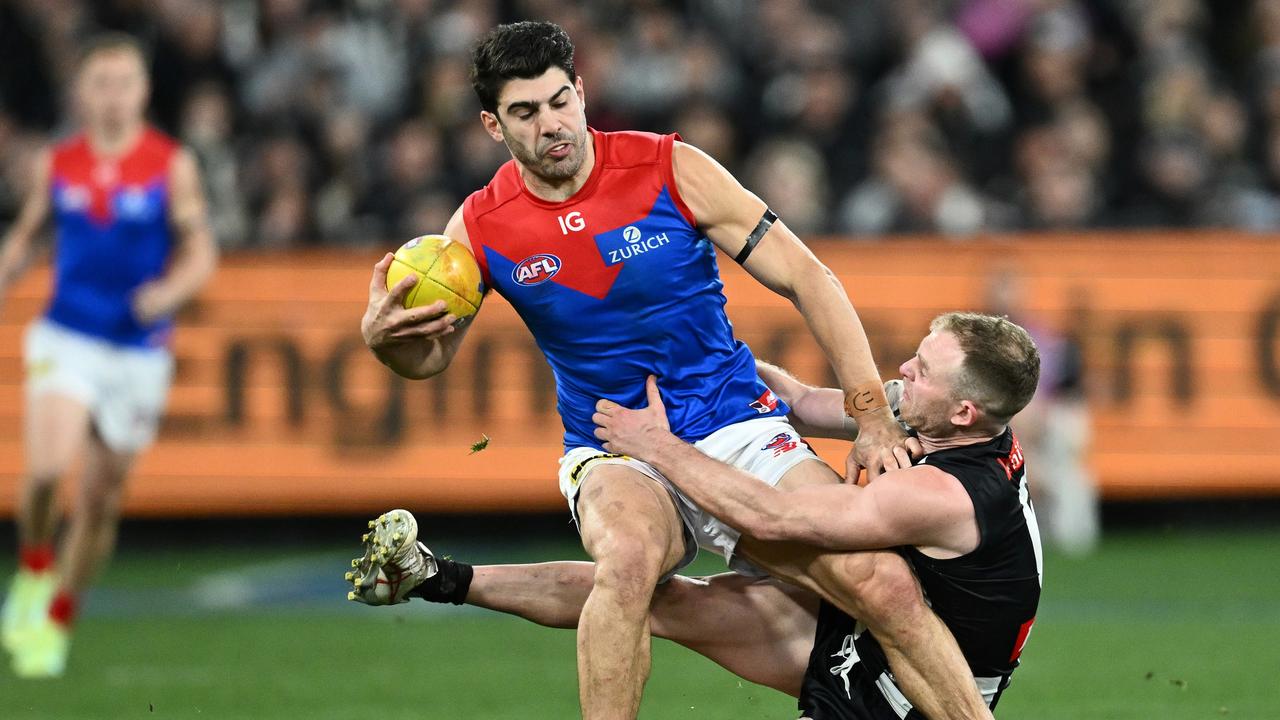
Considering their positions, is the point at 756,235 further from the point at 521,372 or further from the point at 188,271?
the point at 521,372

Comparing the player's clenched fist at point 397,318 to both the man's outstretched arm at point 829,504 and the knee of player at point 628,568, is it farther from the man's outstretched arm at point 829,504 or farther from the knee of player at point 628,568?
the knee of player at point 628,568

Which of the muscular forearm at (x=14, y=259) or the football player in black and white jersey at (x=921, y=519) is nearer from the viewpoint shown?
the football player in black and white jersey at (x=921, y=519)

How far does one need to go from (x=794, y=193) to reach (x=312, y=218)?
3.75 m

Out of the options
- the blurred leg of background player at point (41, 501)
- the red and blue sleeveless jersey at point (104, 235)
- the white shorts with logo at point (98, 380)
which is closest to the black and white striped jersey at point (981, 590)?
the blurred leg of background player at point (41, 501)

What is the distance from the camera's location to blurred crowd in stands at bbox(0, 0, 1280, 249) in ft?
45.5

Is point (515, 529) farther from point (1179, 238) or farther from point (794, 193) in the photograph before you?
point (1179, 238)

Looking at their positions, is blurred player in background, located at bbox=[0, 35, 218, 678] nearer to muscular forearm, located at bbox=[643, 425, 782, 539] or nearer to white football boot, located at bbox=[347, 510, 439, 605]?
white football boot, located at bbox=[347, 510, 439, 605]

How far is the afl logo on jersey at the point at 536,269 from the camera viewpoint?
6.16m

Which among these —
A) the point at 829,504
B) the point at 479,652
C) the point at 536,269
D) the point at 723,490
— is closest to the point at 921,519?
the point at 829,504

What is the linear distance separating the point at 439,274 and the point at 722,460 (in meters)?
1.17

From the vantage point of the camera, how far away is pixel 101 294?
9.94 metres

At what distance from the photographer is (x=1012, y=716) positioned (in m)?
7.42

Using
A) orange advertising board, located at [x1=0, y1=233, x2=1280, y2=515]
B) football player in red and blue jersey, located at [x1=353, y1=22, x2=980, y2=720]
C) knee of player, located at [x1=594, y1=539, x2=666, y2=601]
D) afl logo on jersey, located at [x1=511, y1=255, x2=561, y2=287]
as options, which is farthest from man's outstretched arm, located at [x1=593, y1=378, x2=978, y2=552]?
orange advertising board, located at [x1=0, y1=233, x2=1280, y2=515]

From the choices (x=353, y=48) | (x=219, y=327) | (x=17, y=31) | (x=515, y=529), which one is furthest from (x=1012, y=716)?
(x=17, y=31)
